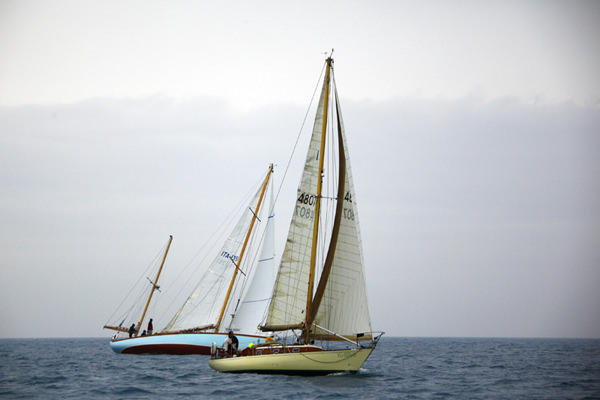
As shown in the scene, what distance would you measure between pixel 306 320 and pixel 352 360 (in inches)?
112

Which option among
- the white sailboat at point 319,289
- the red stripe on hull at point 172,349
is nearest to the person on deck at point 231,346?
the white sailboat at point 319,289

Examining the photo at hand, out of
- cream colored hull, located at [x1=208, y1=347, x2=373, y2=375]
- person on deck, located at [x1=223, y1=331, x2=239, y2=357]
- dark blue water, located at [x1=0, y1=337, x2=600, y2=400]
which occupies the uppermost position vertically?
person on deck, located at [x1=223, y1=331, x2=239, y2=357]

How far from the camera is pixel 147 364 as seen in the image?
38.0 metres

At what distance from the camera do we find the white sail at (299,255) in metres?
28.1

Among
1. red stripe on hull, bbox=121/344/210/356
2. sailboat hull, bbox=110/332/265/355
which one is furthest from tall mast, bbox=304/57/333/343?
red stripe on hull, bbox=121/344/210/356

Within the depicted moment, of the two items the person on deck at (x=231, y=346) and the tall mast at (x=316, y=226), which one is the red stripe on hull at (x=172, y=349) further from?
the tall mast at (x=316, y=226)

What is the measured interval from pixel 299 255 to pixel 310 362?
5049mm

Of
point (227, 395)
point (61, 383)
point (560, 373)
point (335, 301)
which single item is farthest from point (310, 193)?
point (560, 373)

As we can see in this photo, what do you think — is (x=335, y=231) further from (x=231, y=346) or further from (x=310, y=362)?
(x=231, y=346)

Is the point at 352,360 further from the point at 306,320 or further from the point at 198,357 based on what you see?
the point at 198,357

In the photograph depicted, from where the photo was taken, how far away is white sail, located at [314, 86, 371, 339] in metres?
27.5

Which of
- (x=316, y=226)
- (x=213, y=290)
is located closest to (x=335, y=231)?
(x=316, y=226)

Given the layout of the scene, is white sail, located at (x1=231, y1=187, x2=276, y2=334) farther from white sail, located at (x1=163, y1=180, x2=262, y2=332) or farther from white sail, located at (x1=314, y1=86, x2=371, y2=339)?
white sail, located at (x1=314, y1=86, x2=371, y2=339)

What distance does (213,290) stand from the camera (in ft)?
143
